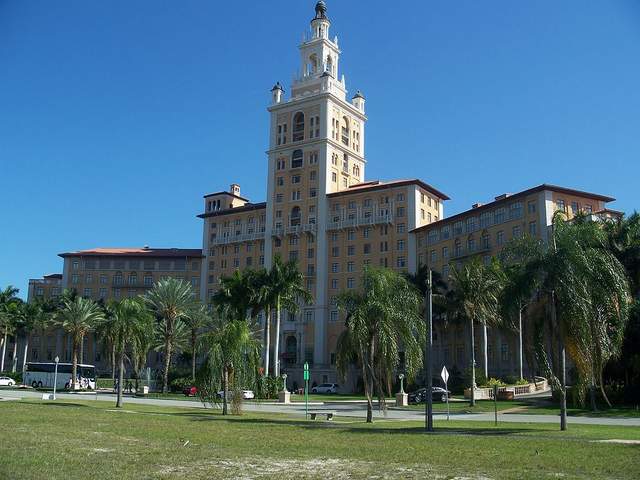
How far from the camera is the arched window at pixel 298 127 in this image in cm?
11088

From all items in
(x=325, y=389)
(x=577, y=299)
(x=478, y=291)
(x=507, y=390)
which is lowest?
(x=325, y=389)

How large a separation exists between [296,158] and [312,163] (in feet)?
11.7

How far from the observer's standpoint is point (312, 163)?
108 metres

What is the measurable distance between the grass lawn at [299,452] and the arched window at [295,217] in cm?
7992

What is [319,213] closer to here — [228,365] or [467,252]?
[467,252]

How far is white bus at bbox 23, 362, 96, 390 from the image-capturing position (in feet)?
266

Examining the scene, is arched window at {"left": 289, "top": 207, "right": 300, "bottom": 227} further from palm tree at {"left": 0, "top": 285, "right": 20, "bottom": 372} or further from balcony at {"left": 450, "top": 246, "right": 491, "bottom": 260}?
palm tree at {"left": 0, "top": 285, "right": 20, "bottom": 372}

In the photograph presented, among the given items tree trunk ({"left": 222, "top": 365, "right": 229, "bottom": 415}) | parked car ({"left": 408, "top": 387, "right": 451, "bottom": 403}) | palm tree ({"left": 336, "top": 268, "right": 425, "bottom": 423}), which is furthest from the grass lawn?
parked car ({"left": 408, "top": 387, "right": 451, "bottom": 403})

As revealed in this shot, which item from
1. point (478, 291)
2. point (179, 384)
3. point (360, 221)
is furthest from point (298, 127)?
point (478, 291)

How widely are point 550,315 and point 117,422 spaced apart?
19081 millimetres

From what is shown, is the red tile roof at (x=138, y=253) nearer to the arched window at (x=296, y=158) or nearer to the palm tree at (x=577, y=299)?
the arched window at (x=296, y=158)

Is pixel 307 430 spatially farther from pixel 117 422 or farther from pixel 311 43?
pixel 311 43

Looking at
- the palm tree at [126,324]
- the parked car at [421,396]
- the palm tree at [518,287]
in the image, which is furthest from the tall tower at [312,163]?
the palm tree at [518,287]

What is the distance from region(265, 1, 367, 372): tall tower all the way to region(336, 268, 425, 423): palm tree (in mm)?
67419
